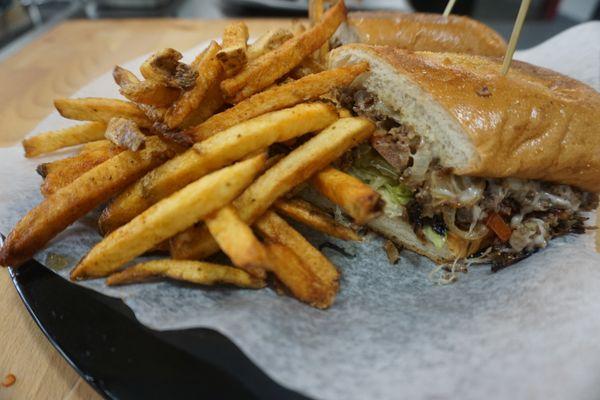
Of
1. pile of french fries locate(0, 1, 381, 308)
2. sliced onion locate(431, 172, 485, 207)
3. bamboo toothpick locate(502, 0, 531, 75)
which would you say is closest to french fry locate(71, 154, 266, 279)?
pile of french fries locate(0, 1, 381, 308)

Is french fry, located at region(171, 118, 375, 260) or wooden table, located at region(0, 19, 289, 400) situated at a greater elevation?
french fry, located at region(171, 118, 375, 260)

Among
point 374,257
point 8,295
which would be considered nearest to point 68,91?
point 8,295

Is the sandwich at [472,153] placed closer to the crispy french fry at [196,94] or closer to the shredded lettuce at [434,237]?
the shredded lettuce at [434,237]

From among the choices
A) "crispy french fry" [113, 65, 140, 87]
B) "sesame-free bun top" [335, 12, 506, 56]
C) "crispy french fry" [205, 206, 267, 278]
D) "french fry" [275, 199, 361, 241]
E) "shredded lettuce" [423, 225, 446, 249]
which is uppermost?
"crispy french fry" [113, 65, 140, 87]

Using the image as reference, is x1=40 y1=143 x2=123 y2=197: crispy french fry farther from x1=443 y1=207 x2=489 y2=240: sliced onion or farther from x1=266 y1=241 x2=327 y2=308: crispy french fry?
x1=443 y1=207 x2=489 y2=240: sliced onion

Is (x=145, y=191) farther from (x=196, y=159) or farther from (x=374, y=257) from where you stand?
(x=374, y=257)

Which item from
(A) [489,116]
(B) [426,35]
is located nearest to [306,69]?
(A) [489,116]

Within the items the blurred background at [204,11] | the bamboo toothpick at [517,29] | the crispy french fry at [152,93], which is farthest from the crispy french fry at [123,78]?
the blurred background at [204,11]
